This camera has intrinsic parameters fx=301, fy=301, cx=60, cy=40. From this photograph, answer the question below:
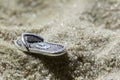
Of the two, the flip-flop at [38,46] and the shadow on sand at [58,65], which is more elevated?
the flip-flop at [38,46]

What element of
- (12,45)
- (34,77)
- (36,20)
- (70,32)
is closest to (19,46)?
(12,45)

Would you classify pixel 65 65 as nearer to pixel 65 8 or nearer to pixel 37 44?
pixel 37 44

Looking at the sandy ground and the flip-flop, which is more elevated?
the flip-flop
